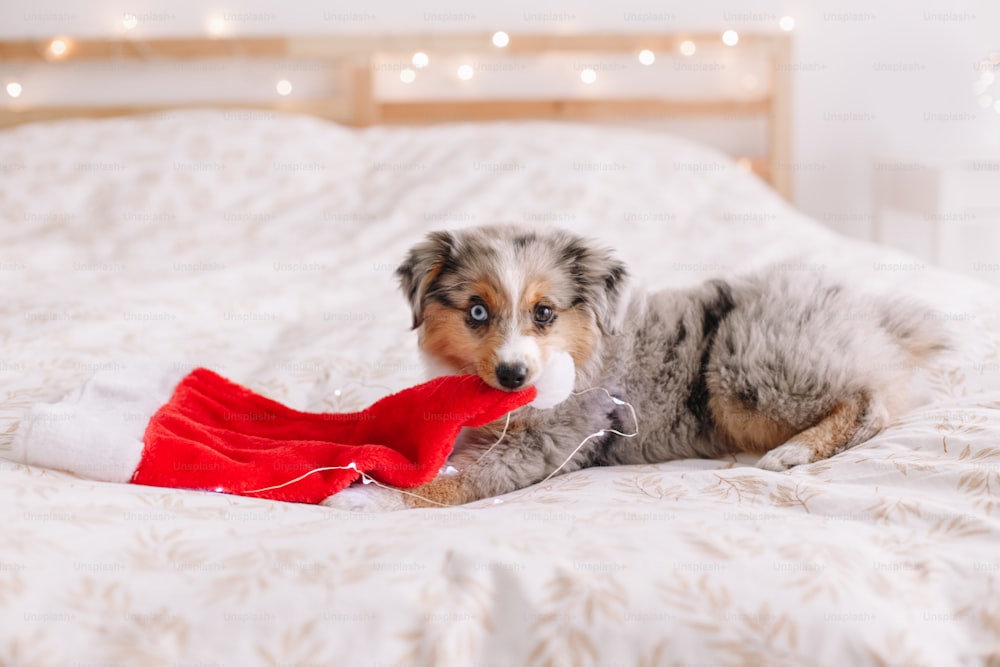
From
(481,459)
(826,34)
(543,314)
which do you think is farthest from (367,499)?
(826,34)

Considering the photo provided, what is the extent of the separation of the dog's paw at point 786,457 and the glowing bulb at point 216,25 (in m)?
4.17

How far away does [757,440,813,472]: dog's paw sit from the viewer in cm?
157

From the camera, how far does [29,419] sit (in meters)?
1.49

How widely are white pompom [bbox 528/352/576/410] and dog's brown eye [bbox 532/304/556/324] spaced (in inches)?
3.0

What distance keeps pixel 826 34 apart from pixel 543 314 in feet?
13.3

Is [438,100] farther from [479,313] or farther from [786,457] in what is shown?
[786,457]

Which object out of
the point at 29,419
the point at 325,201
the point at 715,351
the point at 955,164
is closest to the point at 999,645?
the point at 715,351

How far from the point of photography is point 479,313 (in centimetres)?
169

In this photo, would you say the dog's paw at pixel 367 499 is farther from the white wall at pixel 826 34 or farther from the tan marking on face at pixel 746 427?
the white wall at pixel 826 34

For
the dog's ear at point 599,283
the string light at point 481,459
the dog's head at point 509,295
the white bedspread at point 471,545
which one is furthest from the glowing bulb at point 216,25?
the string light at point 481,459

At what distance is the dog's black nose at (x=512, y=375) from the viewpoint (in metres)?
1.57

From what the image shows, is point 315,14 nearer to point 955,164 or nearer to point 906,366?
point 955,164

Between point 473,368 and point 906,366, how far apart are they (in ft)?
2.98

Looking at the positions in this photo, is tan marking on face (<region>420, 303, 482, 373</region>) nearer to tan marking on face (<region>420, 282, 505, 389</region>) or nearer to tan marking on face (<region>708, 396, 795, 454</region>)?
tan marking on face (<region>420, 282, 505, 389</region>)
